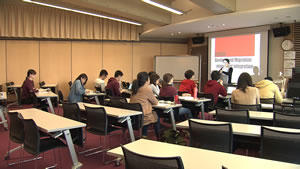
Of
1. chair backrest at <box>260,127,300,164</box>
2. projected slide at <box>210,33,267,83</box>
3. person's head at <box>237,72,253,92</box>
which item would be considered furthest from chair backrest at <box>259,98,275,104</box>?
projected slide at <box>210,33,267,83</box>

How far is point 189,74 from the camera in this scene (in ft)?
20.8

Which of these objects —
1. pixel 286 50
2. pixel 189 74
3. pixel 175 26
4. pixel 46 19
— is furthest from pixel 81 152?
pixel 286 50

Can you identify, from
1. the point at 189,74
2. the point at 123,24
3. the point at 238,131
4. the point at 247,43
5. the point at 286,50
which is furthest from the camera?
the point at 123,24

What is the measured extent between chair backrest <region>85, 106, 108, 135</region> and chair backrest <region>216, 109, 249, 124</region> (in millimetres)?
1628

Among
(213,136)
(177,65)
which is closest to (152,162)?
(213,136)

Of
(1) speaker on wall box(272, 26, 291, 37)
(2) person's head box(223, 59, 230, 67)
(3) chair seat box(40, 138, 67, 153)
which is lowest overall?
(3) chair seat box(40, 138, 67, 153)

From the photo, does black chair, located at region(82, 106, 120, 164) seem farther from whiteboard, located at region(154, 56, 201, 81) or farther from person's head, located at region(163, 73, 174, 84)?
whiteboard, located at region(154, 56, 201, 81)

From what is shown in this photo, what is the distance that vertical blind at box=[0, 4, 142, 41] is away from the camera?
9.03m

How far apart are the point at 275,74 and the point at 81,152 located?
7324 millimetres

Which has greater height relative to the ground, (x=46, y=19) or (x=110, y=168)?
(x=46, y=19)

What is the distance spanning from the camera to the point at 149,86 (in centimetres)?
566

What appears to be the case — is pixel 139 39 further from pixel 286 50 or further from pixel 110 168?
pixel 110 168

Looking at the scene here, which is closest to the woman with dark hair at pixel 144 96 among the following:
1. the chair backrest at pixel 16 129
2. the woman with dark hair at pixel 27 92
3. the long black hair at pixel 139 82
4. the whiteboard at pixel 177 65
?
the long black hair at pixel 139 82

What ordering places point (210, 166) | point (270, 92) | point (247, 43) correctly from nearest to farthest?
point (210, 166) → point (270, 92) → point (247, 43)
